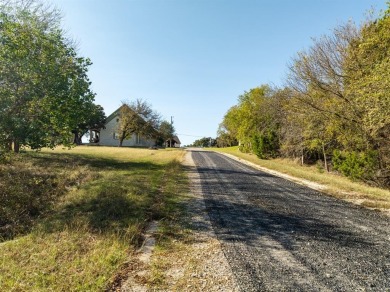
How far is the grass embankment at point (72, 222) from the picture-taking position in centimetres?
409

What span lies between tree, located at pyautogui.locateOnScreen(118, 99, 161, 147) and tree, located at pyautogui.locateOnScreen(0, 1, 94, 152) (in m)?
42.5

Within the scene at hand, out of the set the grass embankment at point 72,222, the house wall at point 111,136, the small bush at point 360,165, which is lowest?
the grass embankment at point 72,222

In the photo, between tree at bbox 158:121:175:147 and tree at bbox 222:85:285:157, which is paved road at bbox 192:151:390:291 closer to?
tree at bbox 222:85:285:157

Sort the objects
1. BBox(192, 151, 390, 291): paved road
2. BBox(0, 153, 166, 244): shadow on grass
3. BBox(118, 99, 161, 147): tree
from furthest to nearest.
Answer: BBox(118, 99, 161, 147): tree, BBox(0, 153, 166, 244): shadow on grass, BBox(192, 151, 390, 291): paved road

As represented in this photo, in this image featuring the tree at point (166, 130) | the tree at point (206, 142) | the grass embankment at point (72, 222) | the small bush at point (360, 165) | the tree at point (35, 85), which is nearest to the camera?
the grass embankment at point (72, 222)

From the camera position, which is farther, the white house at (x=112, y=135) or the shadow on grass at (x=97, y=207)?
the white house at (x=112, y=135)

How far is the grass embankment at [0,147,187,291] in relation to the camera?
409 cm

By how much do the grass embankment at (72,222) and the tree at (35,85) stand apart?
2.08 metres

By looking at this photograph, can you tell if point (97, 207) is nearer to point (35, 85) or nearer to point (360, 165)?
point (35, 85)

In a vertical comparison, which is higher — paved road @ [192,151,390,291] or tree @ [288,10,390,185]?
tree @ [288,10,390,185]

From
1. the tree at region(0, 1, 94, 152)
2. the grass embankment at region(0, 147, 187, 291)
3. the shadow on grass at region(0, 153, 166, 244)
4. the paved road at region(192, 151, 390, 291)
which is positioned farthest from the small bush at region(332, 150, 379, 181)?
the tree at region(0, 1, 94, 152)

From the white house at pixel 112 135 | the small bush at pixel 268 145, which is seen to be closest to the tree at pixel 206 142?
Answer: the white house at pixel 112 135

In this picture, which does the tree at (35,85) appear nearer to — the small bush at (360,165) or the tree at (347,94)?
the tree at (347,94)

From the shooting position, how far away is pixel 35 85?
961 centimetres
